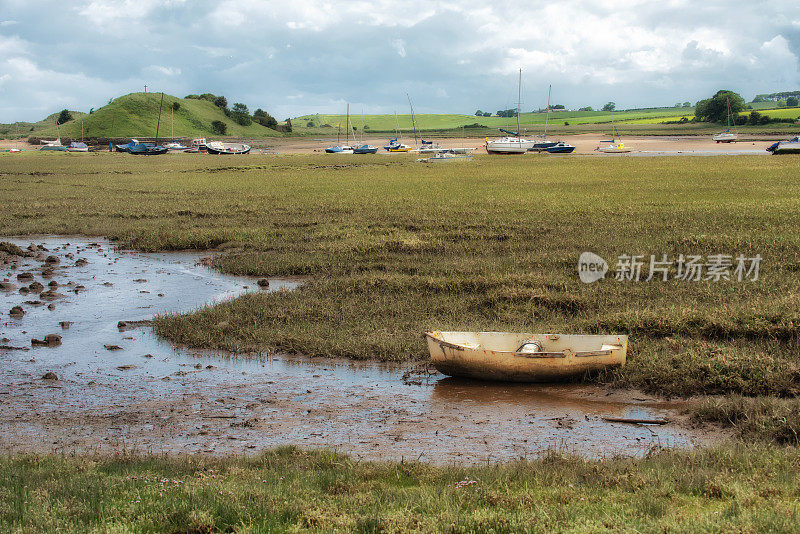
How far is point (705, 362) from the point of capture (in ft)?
33.9

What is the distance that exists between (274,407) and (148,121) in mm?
123368

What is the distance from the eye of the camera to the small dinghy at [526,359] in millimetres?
10258

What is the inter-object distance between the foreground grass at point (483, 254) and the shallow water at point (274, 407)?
757 millimetres

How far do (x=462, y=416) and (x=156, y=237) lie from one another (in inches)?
653

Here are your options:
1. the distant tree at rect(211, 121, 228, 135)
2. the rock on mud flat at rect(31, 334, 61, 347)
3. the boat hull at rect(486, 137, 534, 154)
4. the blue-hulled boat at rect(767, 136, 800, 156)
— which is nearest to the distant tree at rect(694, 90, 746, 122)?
the boat hull at rect(486, 137, 534, 154)

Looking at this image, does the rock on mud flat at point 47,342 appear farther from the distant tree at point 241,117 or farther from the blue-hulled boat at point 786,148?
the distant tree at point 241,117

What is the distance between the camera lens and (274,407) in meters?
9.89

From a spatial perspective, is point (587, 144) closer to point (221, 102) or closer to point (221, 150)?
point (221, 150)

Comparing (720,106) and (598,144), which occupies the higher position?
(720,106)

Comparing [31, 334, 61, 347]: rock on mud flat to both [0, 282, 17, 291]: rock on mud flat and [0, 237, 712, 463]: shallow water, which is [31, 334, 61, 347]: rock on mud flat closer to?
[0, 237, 712, 463]: shallow water

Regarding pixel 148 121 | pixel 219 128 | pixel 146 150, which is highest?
pixel 148 121

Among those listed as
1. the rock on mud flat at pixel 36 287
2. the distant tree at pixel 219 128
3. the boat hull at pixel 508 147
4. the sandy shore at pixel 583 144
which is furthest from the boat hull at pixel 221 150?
the rock on mud flat at pixel 36 287

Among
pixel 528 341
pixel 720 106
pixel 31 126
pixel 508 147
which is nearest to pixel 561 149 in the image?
pixel 508 147

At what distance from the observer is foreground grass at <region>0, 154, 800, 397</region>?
11.8 meters
